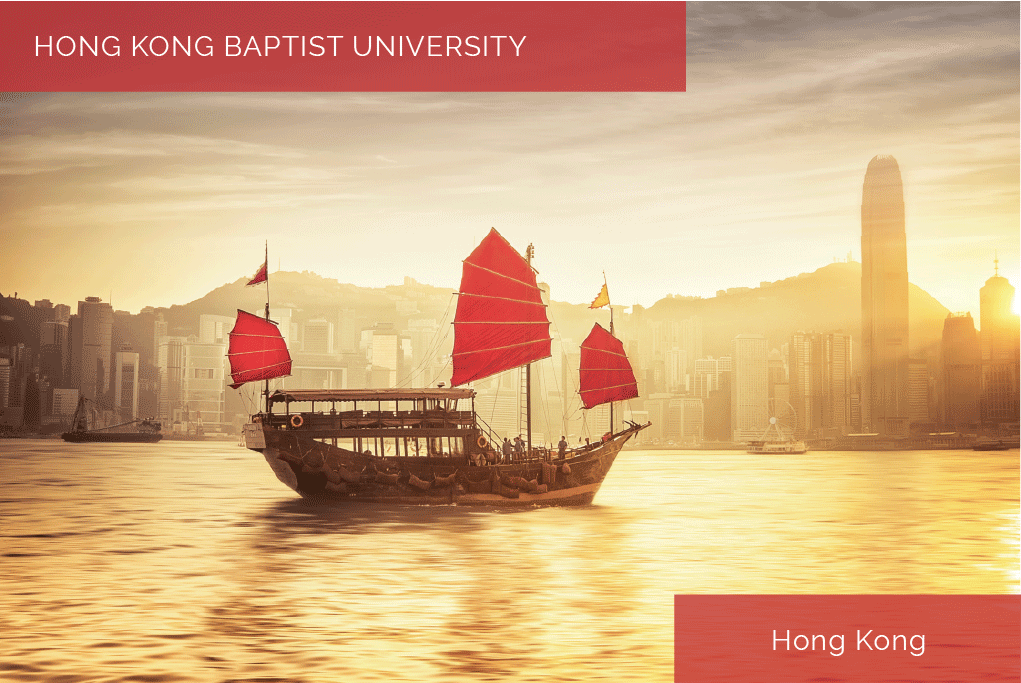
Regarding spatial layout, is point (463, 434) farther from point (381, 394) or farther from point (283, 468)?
point (283, 468)

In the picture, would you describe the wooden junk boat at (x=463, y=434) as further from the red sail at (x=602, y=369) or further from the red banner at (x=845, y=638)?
the red banner at (x=845, y=638)

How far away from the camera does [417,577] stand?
19.3m

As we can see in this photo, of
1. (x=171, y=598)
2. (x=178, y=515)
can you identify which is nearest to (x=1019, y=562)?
(x=171, y=598)

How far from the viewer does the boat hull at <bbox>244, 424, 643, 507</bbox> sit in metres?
33.8

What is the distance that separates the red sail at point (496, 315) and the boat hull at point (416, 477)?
153 inches

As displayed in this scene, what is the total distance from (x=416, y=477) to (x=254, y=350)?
41.4 feet

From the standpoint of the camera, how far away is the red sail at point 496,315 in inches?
1395

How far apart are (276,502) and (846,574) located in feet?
90.5

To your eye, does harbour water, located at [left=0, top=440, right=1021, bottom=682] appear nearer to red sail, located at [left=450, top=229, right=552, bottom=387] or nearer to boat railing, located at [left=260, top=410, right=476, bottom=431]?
boat railing, located at [left=260, top=410, right=476, bottom=431]

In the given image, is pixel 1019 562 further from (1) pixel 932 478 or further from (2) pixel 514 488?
(1) pixel 932 478

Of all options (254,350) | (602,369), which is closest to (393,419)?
(602,369)

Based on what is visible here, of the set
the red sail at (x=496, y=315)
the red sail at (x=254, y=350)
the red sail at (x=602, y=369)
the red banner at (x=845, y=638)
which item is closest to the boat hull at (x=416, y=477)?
the red sail at (x=602, y=369)

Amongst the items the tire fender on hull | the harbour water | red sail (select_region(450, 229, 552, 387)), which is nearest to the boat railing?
the tire fender on hull

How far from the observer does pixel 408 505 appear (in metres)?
35.1
